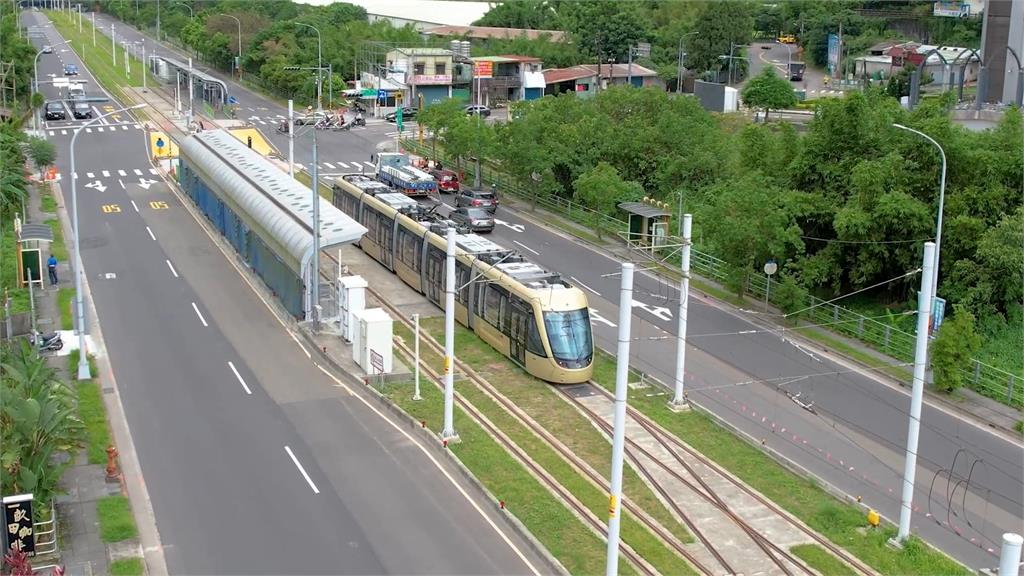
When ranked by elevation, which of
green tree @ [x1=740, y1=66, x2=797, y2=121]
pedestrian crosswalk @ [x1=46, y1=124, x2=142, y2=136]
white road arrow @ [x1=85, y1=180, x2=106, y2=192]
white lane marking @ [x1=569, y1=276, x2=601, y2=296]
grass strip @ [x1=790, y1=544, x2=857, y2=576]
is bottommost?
grass strip @ [x1=790, y1=544, x2=857, y2=576]

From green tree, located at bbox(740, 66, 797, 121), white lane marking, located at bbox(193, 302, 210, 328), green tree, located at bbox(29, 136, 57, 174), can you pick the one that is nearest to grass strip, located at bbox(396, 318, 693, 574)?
white lane marking, located at bbox(193, 302, 210, 328)

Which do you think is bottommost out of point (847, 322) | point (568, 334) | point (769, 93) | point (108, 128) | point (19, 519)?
point (19, 519)

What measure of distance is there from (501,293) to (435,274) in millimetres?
6405

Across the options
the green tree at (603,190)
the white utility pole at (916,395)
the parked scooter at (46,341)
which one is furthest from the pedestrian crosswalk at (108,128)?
the white utility pole at (916,395)

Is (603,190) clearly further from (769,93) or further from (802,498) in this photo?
(769,93)

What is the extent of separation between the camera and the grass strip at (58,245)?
154 feet

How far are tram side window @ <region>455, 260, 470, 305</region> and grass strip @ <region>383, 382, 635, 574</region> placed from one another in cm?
622

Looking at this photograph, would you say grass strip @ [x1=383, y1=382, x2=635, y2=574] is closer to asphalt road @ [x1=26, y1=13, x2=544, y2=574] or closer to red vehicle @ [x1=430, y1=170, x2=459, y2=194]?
asphalt road @ [x1=26, y1=13, x2=544, y2=574]

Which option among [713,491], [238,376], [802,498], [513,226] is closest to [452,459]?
[713,491]

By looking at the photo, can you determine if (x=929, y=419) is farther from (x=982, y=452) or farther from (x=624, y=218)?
(x=624, y=218)

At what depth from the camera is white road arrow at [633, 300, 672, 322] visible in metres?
40.8

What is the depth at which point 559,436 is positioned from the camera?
2933cm

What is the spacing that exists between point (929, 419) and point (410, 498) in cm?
1518

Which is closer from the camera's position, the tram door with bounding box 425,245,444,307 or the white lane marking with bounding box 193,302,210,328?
the white lane marking with bounding box 193,302,210,328
